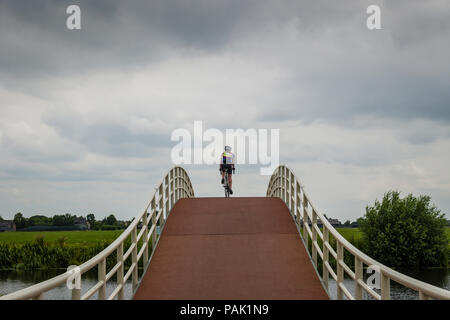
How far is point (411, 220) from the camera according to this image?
40.8 metres

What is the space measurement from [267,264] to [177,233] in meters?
2.52

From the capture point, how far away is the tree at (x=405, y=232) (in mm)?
40375

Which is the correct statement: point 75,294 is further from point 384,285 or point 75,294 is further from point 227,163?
point 227,163

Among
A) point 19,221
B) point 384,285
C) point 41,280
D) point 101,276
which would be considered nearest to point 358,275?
point 384,285

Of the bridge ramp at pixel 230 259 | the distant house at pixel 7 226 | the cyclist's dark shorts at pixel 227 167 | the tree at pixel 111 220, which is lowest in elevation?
the distant house at pixel 7 226

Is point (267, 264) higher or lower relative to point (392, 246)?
higher

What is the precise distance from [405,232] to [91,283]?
26.5 metres

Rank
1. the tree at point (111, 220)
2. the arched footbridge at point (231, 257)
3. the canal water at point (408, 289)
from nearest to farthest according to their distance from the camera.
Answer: the arched footbridge at point (231, 257) → the canal water at point (408, 289) → the tree at point (111, 220)

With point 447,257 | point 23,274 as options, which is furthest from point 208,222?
point 447,257

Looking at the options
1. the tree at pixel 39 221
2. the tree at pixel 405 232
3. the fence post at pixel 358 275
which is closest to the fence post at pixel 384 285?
the fence post at pixel 358 275

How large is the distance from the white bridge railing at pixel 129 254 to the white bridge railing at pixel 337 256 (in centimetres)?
300

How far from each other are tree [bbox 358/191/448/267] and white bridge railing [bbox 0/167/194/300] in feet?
90.1

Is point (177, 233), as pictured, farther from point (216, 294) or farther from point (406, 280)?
point (406, 280)

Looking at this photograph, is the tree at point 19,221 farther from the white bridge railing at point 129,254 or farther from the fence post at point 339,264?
the fence post at point 339,264
